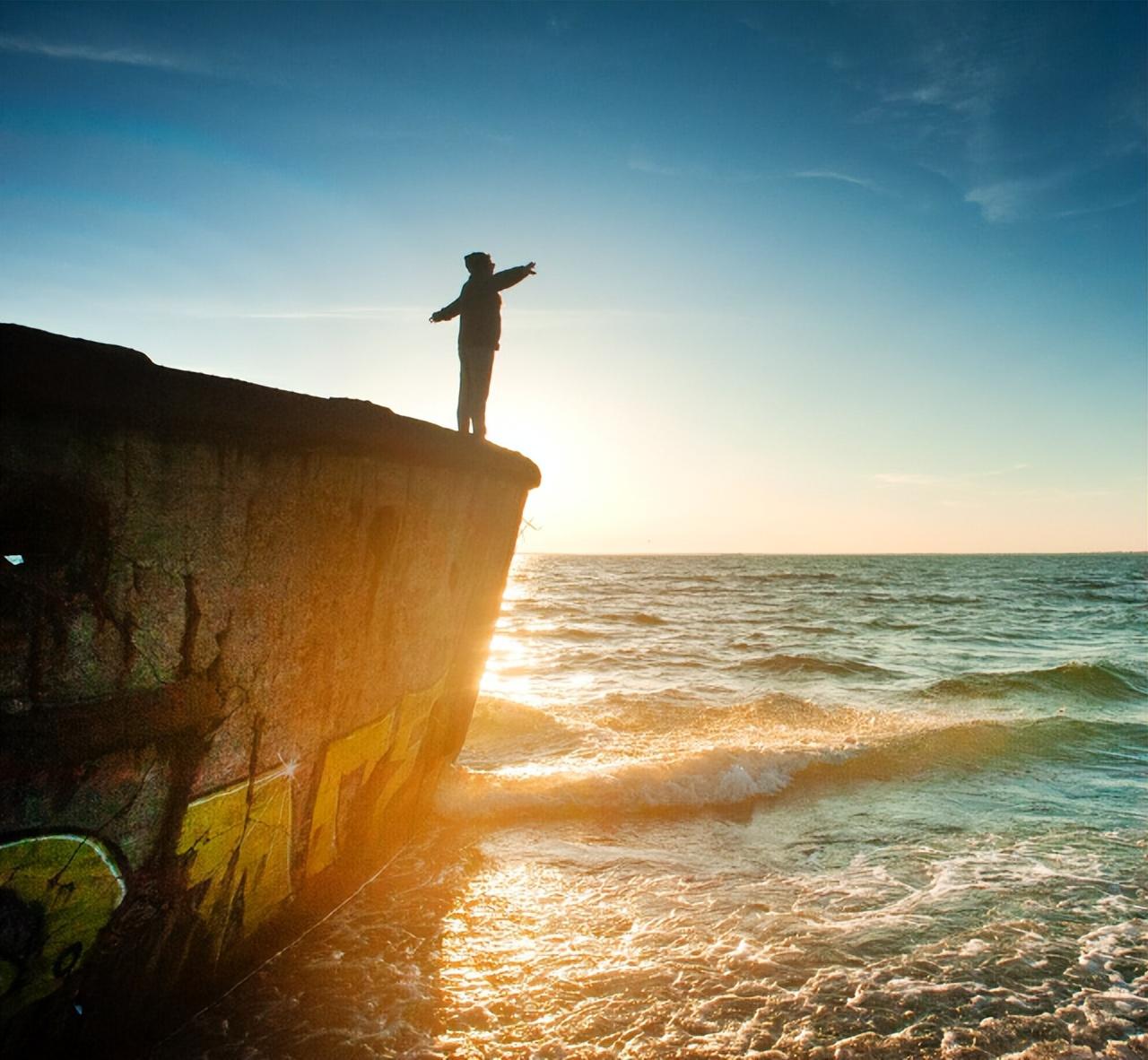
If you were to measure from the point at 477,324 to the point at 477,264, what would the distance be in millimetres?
452

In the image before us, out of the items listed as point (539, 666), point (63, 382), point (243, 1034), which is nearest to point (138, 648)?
point (63, 382)

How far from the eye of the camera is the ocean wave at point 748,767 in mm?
5930

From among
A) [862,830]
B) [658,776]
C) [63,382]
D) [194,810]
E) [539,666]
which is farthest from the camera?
[539,666]

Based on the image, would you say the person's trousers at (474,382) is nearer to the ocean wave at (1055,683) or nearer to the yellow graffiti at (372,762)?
the yellow graffiti at (372,762)

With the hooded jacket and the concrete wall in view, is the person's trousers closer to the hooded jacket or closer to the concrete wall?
the hooded jacket

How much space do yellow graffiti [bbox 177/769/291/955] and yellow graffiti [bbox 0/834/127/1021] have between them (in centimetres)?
27

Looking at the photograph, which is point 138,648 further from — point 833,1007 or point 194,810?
point 833,1007

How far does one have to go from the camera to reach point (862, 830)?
17.9ft

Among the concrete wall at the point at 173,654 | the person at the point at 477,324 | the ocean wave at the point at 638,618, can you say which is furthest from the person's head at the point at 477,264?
the ocean wave at the point at 638,618

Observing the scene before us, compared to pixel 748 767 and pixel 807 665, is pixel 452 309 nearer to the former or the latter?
pixel 748 767

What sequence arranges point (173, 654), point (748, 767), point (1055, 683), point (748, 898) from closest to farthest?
1. point (173, 654)
2. point (748, 898)
3. point (748, 767)
4. point (1055, 683)

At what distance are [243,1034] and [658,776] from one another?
13.2ft

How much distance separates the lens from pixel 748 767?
6.70 metres

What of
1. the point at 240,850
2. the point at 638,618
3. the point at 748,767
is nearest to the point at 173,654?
the point at 240,850
